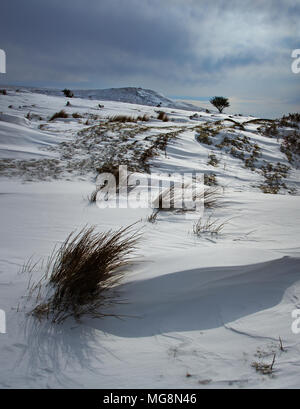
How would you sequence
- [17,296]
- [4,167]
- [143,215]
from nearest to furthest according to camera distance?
[17,296]
[143,215]
[4,167]

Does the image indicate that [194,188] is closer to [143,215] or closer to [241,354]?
[143,215]

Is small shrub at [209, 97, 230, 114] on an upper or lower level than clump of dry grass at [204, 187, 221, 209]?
upper

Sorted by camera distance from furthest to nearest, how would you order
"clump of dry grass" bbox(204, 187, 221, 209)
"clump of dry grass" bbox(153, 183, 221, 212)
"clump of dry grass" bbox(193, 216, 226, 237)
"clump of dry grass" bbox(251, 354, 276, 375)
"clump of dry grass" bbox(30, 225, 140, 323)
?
1. "clump of dry grass" bbox(204, 187, 221, 209)
2. "clump of dry grass" bbox(153, 183, 221, 212)
3. "clump of dry grass" bbox(193, 216, 226, 237)
4. "clump of dry grass" bbox(30, 225, 140, 323)
5. "clump of dry grass" bbox(251, 354, 276, 375)

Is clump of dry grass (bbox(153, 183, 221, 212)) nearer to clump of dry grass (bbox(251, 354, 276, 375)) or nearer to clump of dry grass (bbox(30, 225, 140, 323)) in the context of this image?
clump of dry grass (bbox(30, 225, 140, 323))

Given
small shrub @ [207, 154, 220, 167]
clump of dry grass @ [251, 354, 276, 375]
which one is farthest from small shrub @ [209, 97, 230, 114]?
clump of dry grass @ [251, 354, 276, 375]

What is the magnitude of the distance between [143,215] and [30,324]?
1.71 metres

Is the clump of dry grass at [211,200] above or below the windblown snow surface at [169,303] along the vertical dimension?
above

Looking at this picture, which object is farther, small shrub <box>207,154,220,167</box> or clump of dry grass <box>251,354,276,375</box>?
small shrub <box>207,154,220,167</box>

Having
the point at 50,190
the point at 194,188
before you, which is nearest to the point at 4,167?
the point at 50,190

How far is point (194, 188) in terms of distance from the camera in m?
3.48

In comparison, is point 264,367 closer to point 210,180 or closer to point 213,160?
point 210,180

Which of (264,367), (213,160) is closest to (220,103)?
(213,160)

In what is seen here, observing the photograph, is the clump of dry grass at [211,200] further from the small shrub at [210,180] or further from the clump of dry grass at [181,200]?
the small shrub at [210,180]

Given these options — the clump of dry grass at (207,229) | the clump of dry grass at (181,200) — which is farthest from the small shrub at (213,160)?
the clump of dry grass at (207,229)
